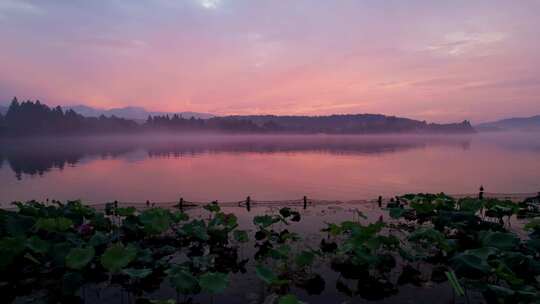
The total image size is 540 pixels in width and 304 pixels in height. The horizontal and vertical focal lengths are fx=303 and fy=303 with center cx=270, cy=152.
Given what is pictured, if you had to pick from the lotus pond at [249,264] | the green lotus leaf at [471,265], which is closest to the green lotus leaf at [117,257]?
the lotus pond at [249,264]

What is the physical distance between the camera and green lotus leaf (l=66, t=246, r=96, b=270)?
39.5ft

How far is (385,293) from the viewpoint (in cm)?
1356

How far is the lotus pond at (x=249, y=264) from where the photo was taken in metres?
12.1

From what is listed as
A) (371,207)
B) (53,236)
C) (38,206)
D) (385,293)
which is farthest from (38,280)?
(371,207)

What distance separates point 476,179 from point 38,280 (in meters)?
60.8

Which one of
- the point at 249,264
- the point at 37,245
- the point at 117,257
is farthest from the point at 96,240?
the point at 249,264

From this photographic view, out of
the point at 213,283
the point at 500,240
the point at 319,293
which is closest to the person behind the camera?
the point at 213,283

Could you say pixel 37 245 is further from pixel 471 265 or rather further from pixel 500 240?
pixel 500 240

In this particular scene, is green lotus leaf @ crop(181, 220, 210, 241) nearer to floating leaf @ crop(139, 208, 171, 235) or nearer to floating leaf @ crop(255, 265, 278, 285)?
floating leaf @ crop(139, 208, 171, 235)

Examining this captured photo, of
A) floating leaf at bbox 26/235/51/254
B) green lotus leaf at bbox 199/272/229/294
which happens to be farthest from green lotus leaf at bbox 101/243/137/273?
floating leaf at bbox 26/235/51/254

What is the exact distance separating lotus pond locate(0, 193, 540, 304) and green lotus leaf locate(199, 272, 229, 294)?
0.03m

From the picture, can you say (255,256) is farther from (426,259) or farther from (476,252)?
(476,252)

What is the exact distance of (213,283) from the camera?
11.3 metres

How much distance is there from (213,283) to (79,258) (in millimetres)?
5658
